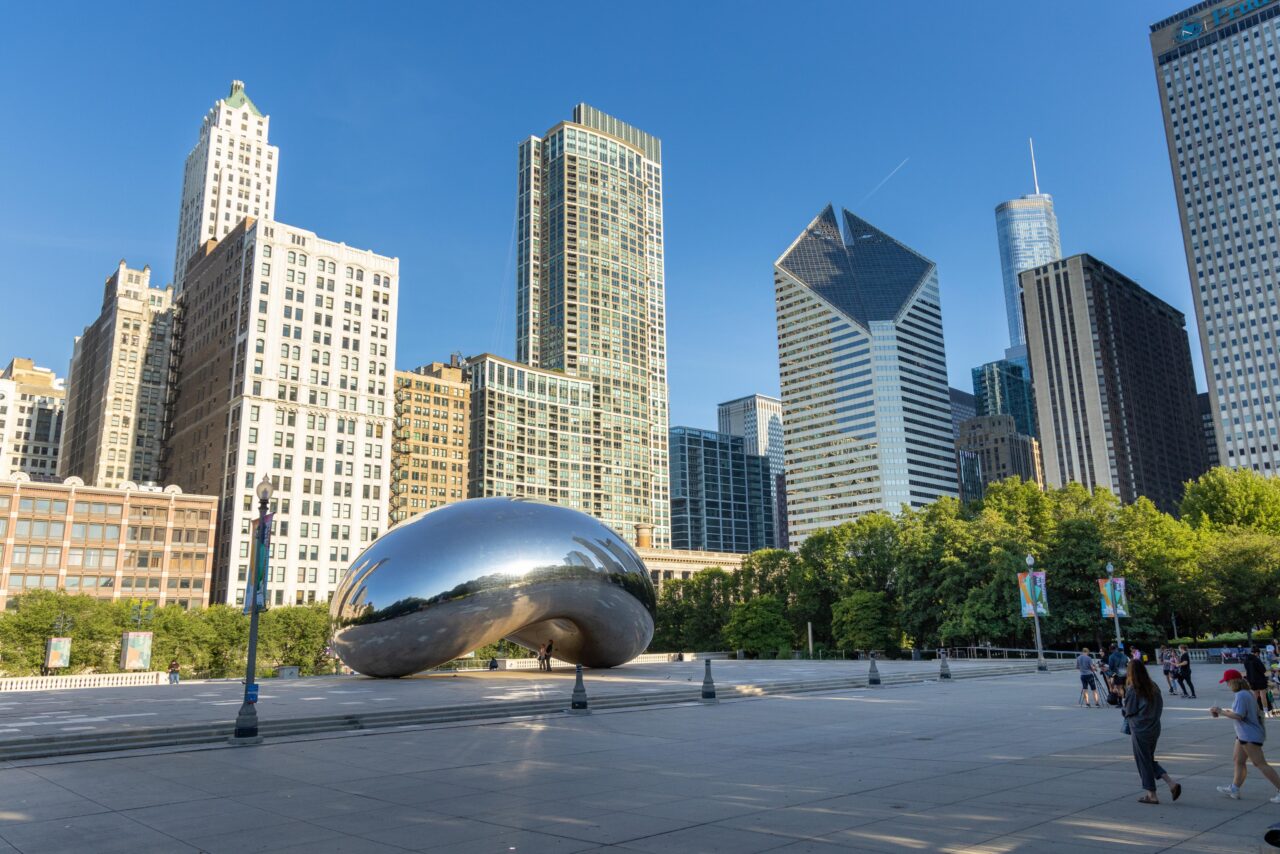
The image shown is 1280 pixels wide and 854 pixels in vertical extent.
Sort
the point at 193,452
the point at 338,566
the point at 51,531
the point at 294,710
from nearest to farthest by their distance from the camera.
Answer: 1. the point at 294,710
2. the point at 51,531
3. the point at 338,566
4. the point at 193,452

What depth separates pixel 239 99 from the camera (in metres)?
193

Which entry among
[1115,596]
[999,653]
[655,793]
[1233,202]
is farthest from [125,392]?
[1233,202]

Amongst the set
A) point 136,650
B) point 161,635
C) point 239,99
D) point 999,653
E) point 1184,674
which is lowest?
point 999,653

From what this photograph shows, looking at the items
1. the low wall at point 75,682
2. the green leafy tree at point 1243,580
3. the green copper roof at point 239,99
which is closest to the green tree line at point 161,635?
the low wall at point 75,682

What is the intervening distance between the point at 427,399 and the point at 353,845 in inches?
6734

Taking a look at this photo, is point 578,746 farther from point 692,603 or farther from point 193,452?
point 193,452

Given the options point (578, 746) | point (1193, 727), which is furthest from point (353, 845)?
point (1193, 727)

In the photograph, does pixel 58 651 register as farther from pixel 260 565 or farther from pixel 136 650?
pixel 260 565

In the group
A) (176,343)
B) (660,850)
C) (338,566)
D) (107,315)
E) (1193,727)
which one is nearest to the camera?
(660,850)

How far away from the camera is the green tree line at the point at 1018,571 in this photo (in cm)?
5450

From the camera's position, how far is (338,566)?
12194cm

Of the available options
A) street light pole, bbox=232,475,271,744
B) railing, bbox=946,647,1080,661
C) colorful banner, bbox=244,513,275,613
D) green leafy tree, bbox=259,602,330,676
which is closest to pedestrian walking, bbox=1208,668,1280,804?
street light pole, bbox=232,475,271,744

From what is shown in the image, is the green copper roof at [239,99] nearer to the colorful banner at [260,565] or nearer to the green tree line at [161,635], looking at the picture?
the green tree line at [161,635]

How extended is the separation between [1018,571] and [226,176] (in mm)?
178403
